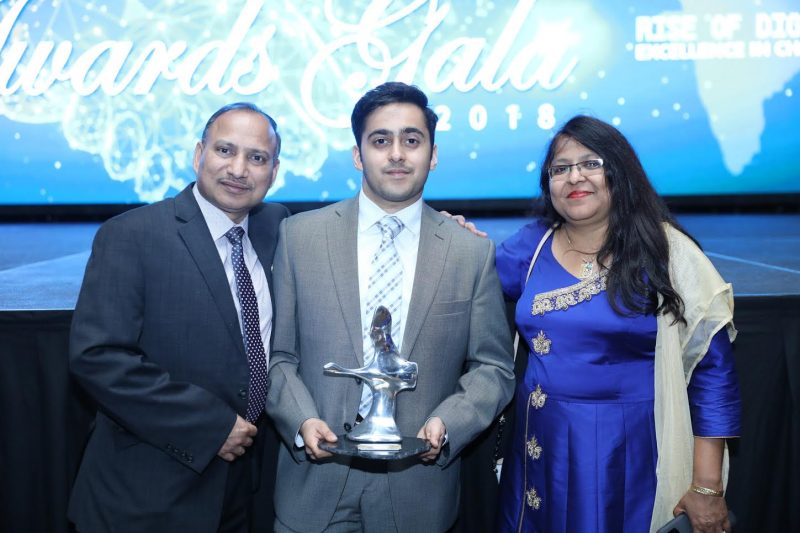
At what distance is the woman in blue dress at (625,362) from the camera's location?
179cm

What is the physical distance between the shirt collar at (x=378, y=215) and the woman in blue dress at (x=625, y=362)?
0.36m

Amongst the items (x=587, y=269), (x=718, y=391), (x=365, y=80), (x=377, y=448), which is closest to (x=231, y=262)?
(x=377, y=448)

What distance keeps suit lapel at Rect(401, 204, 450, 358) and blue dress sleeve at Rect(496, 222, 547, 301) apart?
1.01ft

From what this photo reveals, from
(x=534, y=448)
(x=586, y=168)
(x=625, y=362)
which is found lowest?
(x=534, y=448)

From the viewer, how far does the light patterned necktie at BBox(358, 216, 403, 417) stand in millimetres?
1746

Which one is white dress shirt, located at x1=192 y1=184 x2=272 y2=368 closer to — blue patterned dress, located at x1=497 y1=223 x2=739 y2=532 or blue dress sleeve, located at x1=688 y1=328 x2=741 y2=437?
blue patterned dress, located at x1=497 y1=223 x2=739 y2=532

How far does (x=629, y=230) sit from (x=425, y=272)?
53cm

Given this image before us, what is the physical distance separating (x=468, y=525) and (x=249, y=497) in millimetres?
893

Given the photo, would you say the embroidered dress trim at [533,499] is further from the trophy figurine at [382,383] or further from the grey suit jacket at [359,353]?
the trophy figurine at [382,383]

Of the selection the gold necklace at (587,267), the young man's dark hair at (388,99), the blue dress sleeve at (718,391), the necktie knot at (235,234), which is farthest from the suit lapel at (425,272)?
the blue dress sleeve at (718,391)

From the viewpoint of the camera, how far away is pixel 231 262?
186 centimetres

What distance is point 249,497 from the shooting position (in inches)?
82.6

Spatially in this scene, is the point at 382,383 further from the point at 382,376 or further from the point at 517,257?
the point at 517,257

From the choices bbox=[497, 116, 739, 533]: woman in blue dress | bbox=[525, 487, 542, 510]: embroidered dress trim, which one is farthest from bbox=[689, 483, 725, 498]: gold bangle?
bbox=[525, 487, 542, 510]: embroidered dress trim
